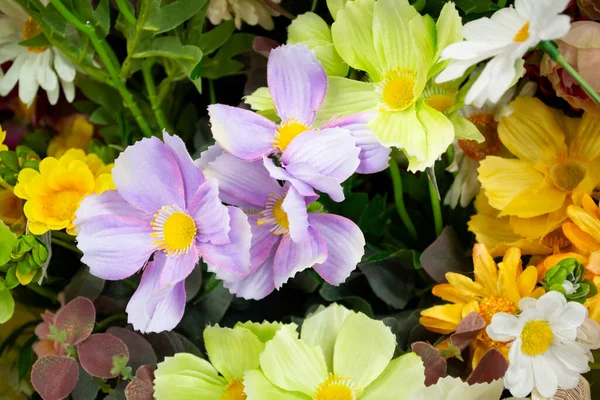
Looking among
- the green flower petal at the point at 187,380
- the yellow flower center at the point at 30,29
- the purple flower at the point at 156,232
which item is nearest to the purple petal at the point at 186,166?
the purple flower at the point at 156,232

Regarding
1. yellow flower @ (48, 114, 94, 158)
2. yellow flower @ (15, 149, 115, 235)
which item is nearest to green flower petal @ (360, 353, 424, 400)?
yellow flower @ (15, 149, 115, 235)

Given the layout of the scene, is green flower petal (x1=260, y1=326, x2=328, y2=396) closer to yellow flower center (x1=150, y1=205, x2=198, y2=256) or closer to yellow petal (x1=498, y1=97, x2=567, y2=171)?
yellow flower center (x1=150, y1=205, x2=198, y2=256)

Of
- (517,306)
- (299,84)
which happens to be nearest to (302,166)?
(299,84)

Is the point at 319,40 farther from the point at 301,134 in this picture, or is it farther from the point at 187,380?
the point at 187,380

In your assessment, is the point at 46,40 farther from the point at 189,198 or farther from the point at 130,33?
the point at 189,198

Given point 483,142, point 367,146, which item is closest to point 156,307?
point 367,146

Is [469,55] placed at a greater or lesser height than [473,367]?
greater
